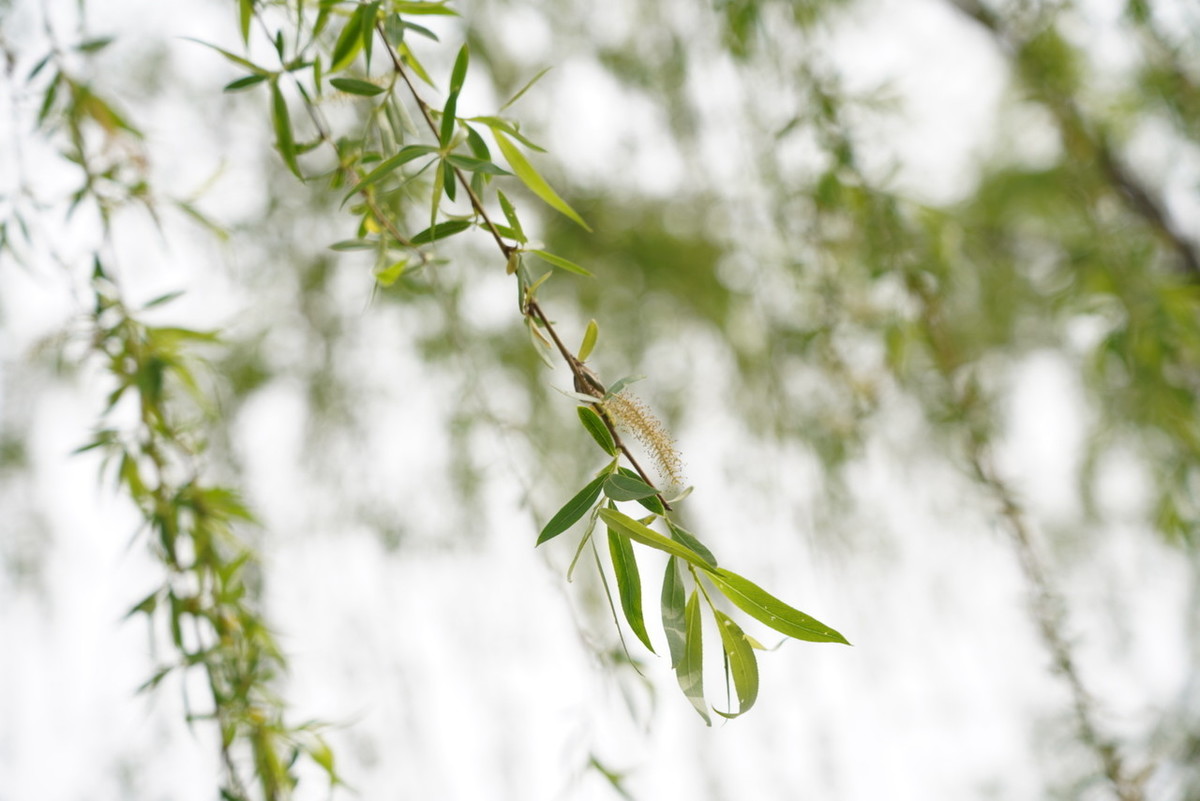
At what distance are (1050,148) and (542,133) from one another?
5.20ft

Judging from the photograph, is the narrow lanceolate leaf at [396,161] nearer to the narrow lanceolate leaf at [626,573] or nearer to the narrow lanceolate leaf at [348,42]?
the narrow lanceolate leaf at [348,42]

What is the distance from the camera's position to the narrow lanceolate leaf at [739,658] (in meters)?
0.43

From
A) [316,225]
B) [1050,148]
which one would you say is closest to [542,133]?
[316,225]

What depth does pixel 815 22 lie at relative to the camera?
4.05ft

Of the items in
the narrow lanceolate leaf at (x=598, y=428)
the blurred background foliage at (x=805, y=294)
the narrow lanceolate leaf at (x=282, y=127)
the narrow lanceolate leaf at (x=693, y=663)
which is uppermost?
the blurred background foliage at (x=805, y=294)

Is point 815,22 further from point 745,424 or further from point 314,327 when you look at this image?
point 314,327

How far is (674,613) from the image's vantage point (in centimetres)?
44

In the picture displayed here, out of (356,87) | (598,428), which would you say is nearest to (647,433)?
(598,428)

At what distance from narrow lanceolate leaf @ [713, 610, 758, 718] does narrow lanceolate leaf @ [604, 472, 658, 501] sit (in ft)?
0.24

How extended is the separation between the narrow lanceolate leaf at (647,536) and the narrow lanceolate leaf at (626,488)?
1 centimetres

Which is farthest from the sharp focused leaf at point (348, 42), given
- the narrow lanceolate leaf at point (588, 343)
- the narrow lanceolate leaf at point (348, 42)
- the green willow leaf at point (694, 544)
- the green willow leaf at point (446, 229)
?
the green willow leaf at point (694, 544)

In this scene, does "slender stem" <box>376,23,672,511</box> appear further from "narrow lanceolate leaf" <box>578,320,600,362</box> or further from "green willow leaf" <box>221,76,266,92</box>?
"green willow leaf" <box>221,76,266,92</box>

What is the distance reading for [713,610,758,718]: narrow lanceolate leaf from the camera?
433mm

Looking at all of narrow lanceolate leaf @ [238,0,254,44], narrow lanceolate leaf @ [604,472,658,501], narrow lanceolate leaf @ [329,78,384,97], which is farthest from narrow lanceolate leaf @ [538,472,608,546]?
narrow lanceolate leaf @ [238,0,254,44]
